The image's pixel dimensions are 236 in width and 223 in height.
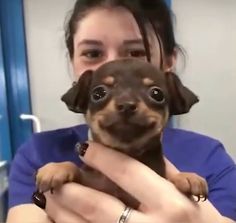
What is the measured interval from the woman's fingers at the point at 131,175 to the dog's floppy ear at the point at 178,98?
0.12 metres

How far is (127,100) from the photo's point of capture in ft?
2.54

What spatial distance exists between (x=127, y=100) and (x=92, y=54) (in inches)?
15.1

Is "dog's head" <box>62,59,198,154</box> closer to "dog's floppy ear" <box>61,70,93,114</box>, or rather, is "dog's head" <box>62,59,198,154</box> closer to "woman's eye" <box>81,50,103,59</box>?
"dog's floppy ear" <box>61,70,93,114</box>

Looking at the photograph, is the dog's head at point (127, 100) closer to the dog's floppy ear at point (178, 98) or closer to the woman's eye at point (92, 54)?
the dog's floppy ear at point (178, 98)

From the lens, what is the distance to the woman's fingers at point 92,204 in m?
0.85

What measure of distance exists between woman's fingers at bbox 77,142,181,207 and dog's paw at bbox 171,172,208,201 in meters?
0.02

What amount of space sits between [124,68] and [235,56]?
1258 mm

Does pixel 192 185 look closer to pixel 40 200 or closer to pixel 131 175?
pixel 131 175

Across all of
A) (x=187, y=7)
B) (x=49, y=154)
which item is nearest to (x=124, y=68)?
(x=49, y=154)

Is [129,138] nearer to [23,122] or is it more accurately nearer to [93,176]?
[93,176]

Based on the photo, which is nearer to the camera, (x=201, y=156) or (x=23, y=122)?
(x=201, y=156)

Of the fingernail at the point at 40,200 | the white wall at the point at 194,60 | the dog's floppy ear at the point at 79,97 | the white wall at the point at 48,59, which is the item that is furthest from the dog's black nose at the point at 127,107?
the white wall at the point at 48,59

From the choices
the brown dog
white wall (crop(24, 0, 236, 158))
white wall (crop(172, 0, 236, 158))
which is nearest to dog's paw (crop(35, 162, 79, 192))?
the brown dog

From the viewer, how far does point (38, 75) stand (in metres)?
2.16
